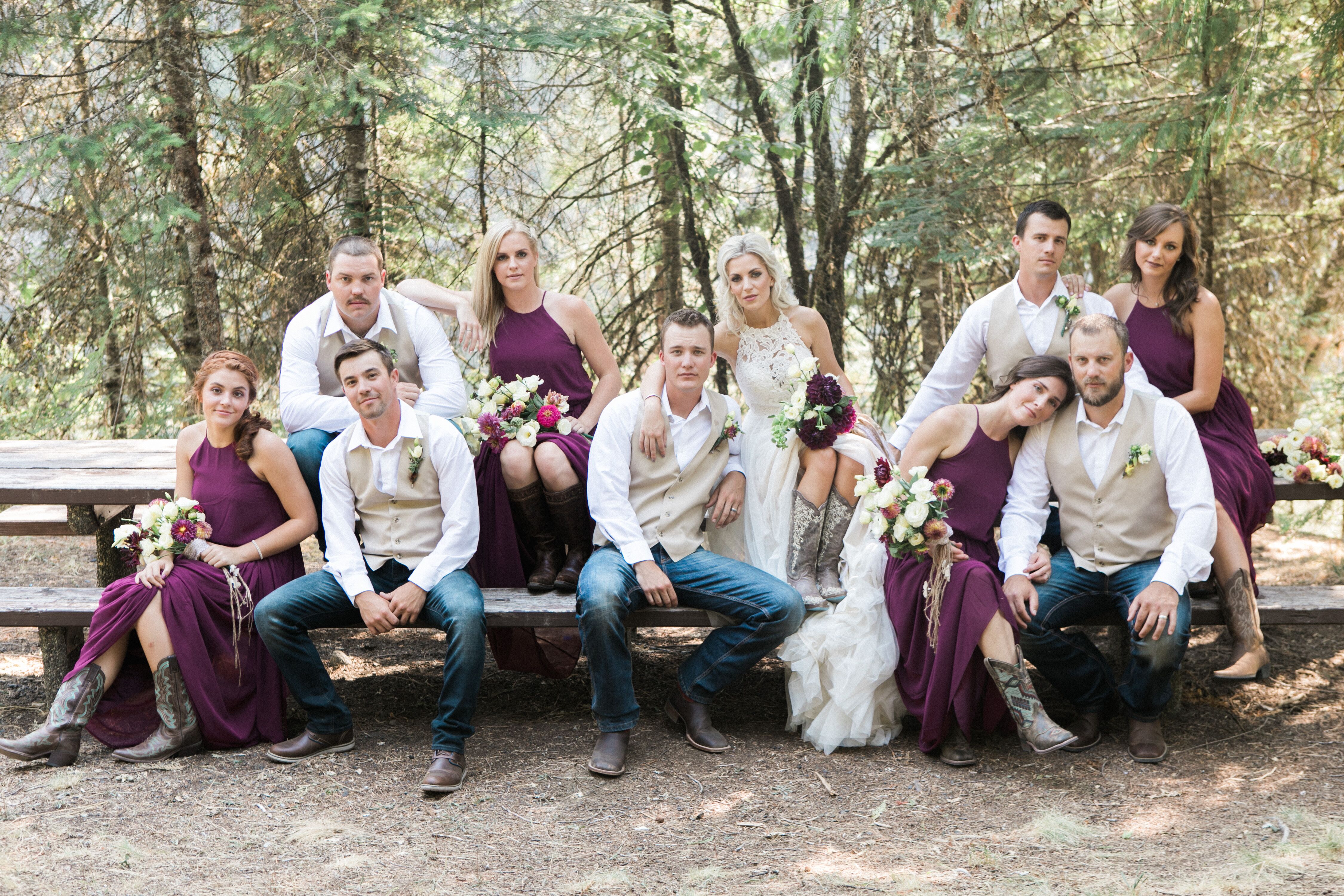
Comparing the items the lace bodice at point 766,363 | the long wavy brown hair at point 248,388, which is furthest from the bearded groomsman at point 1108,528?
the long wavy brown hair at point 248,388

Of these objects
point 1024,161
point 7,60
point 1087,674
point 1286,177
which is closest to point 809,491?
point 1087,674

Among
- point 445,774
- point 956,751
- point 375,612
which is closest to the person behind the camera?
point 445,774

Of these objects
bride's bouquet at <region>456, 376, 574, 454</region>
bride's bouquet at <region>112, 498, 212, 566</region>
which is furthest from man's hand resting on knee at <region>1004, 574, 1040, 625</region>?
bride's bouquet at <region>112, 498, 212, 566</region>

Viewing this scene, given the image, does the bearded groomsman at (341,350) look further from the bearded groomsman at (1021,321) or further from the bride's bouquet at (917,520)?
the bearded groomsman at (1021,321)

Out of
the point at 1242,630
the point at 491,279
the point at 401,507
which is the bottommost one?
the point at 1242,630

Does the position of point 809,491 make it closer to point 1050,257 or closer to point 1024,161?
point 1050,257

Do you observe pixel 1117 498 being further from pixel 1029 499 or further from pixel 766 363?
pixel 766 363

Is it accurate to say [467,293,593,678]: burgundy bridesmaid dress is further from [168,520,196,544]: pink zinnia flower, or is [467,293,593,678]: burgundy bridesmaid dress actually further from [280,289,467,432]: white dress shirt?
[168,520,196,544]: pink zinnia flower

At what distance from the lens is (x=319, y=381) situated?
435 centimetres

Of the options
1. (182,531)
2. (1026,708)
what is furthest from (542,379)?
(1026,708)

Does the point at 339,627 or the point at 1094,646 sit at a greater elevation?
the point at 339,627

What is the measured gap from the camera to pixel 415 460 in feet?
12.5

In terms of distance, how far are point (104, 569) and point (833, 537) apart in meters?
3.09

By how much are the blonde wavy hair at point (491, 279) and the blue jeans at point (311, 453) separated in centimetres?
78
